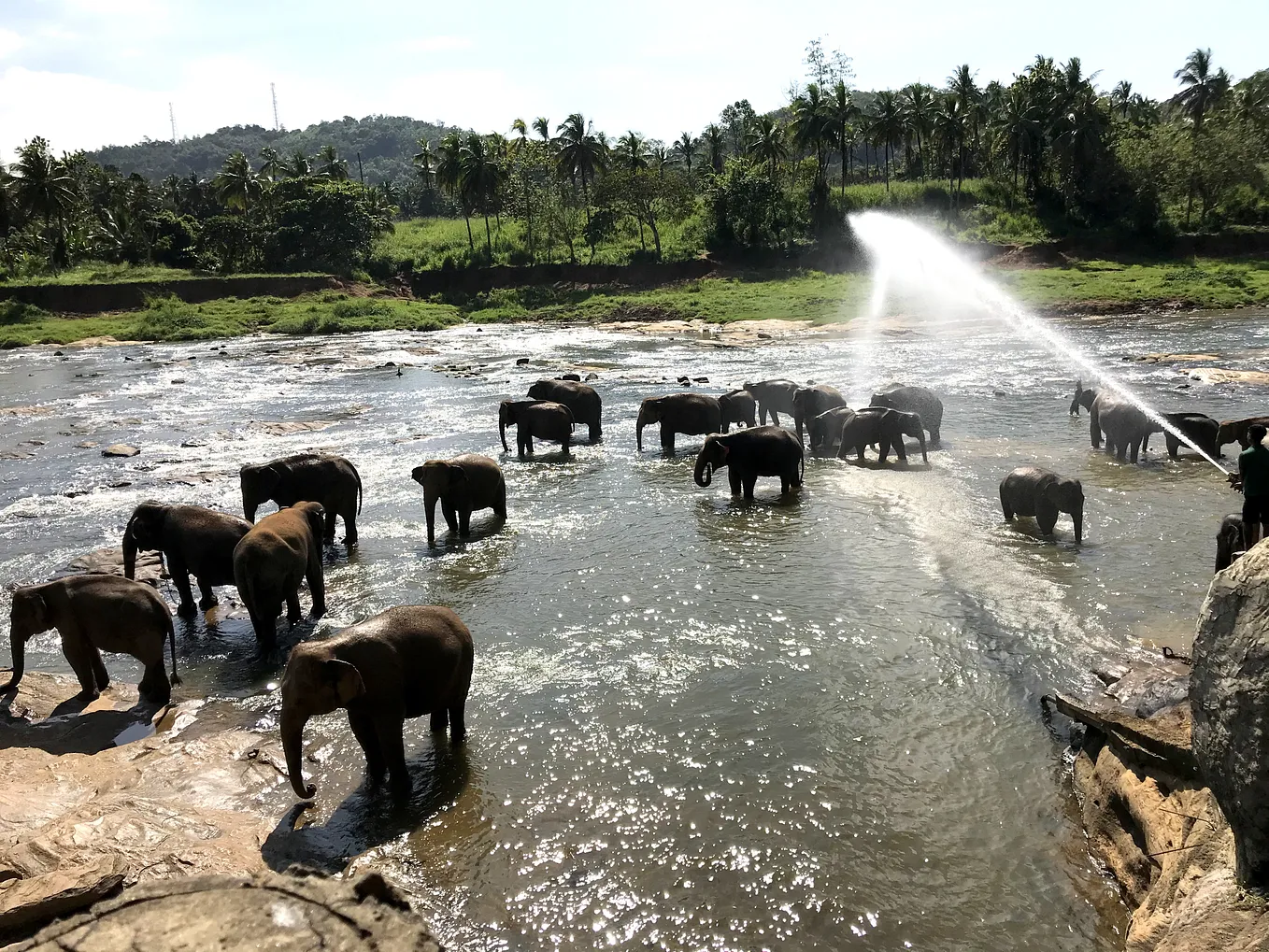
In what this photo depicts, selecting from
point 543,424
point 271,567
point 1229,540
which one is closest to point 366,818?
point 271,567

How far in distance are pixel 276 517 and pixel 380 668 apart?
461cm

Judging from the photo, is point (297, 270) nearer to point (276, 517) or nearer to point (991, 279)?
point (991, 279)

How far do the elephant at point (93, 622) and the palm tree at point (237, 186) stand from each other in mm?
93339

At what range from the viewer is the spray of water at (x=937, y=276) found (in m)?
43.0

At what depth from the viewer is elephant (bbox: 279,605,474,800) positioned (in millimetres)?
6727

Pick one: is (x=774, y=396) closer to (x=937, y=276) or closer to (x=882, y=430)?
(x=882, y=430)

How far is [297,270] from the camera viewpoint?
8019 centimetres

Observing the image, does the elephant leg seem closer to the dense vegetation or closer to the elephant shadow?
the elephant shadow

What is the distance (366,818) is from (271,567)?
4.06m

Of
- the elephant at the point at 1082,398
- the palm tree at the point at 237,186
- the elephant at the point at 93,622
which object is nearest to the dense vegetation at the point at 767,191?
the palm tree at the point at 237,186

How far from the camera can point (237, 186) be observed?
9269cm

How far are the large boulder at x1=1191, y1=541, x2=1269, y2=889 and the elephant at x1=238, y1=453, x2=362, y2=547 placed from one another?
11.9m

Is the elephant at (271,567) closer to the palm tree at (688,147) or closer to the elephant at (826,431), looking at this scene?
the elephant at (826,431)

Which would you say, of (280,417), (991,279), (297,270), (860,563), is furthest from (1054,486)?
(297,270)
